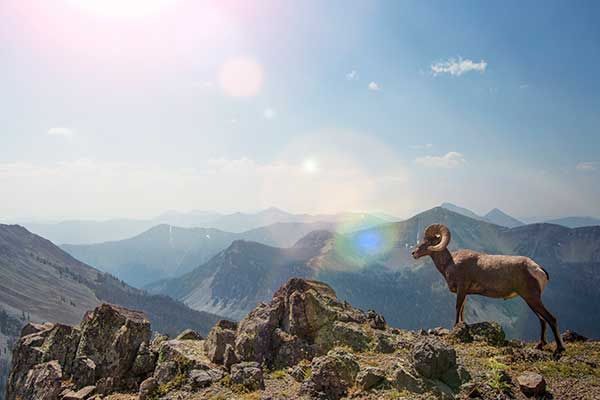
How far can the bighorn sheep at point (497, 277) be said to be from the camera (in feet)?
58.6

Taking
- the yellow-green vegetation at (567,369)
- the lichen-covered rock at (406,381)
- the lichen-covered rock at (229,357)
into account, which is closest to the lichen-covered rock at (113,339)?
the lichen-covered rock at (229,357)

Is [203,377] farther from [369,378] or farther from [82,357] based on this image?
[82,357]

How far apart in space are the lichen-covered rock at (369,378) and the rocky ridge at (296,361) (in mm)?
42

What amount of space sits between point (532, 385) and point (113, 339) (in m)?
19.2

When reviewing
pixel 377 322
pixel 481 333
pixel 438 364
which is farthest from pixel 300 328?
pixel 481 333

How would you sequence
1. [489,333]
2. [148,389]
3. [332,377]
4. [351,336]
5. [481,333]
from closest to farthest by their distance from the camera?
[332,377] < [148,389] < [351,336] < [489,333] < [481,333]

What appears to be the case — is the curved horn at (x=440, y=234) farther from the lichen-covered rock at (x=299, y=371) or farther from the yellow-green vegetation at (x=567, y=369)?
the lichen-covered rock at (x=299, y=371)

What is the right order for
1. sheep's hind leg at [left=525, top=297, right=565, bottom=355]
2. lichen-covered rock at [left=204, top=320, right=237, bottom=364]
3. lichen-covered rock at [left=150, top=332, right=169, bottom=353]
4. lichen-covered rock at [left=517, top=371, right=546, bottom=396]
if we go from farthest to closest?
lichen-covered rock at [left=150, top=332, right=169, bottom=353], lichen-covered rock at [left=204, top=320, right=237, bottom=364], sheep's hind leg at [left=525, top=297, right=565, bottom=355], lichen-covered rock at [left=517, top=371, right=546, bottom=396]

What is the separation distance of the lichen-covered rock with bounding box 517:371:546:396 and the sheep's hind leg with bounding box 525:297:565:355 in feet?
14.8

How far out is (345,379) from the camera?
43.8 feet

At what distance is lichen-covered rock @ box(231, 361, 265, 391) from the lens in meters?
14.7

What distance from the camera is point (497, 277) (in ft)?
62.9

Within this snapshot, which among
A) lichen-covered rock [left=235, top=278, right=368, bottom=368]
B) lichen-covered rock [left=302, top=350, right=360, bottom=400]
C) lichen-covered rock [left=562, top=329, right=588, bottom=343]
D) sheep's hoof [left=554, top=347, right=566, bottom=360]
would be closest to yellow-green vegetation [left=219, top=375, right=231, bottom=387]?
lichen-covered rock [left=235, top=278, right=368, bottom=368]

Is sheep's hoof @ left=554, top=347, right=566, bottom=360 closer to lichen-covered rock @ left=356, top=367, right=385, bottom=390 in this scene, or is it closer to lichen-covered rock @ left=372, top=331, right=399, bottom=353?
lichen-covered rock @ left=372, top=331, right=399, bottom=353
